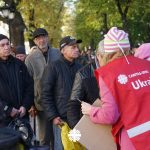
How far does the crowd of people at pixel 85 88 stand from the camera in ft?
13.1

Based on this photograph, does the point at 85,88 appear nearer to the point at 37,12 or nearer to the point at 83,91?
the point at 83,91

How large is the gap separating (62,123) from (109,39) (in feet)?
7.25

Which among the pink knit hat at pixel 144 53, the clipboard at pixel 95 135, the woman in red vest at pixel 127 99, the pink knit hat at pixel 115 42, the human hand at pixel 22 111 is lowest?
the human hand at pixel 22 111

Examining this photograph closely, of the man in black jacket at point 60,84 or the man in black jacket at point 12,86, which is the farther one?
the man in black jacket at point 60,84

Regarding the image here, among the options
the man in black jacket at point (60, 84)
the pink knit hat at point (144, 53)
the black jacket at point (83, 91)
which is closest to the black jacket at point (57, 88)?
the man in black jacket at point (60, 84)

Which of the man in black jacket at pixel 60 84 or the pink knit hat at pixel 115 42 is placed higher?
the pink knit hat at pixel 115 42

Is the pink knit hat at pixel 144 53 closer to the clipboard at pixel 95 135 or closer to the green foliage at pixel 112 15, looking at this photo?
the clipboard at pixel 95 135

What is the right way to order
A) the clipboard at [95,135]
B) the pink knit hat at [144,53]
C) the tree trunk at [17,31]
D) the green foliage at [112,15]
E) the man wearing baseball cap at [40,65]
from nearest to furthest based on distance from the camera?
the clipboard at [95,135] < the pink knit hat at [144,53] < the man wearing baseball cap at [40,65] < the tree trunk at [17,31] < the green foliage at [112,15]

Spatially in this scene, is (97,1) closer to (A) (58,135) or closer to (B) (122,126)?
(A) (58,135)

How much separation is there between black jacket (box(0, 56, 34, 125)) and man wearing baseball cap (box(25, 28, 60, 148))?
4.54 feet

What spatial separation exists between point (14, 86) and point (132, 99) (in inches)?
103

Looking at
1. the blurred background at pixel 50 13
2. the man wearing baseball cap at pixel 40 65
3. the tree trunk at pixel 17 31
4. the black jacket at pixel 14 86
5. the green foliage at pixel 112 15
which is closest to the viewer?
the black jacket at pixel 14 86

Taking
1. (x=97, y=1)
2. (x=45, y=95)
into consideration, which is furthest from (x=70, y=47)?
(x=97, y=1)

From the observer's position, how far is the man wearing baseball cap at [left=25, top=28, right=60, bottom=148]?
7941mm
